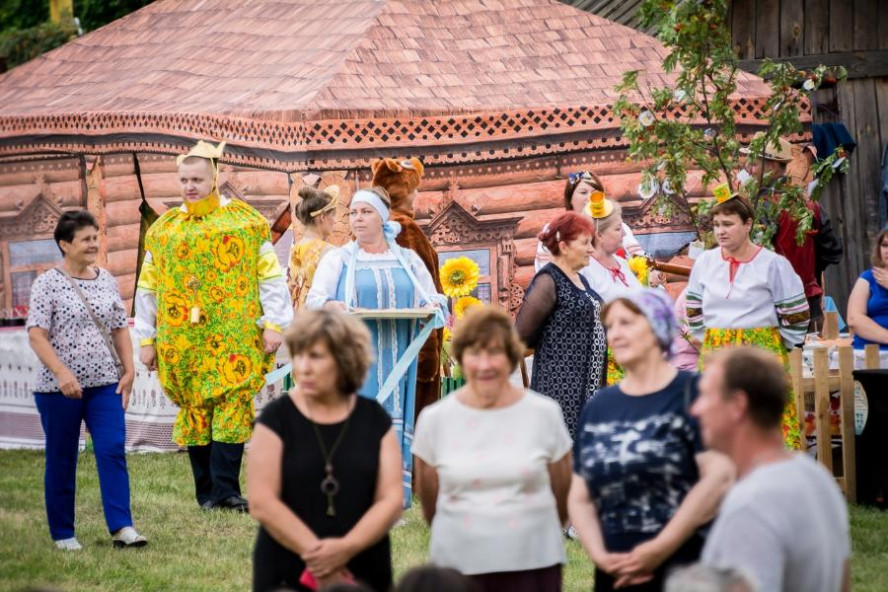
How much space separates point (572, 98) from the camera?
1012 centimetres

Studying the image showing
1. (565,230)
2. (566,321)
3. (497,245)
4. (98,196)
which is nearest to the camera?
(565,230)

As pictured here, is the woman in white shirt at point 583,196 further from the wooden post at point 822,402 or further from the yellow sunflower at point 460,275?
the wooden post at point 822,402

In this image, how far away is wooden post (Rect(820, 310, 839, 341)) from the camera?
9.02m

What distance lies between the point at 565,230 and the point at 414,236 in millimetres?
1544

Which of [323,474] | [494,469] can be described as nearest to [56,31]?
[323,474]

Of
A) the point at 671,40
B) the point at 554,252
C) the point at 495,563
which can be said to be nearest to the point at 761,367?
the point at 495,563

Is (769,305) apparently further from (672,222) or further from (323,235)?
(672,222)

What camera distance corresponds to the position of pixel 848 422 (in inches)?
312

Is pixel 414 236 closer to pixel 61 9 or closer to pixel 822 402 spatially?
pixel 822 402

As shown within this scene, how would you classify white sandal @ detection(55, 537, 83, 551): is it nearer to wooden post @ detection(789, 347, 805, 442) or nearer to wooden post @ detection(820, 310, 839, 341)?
wooden post @ detection(789, 347, 805, 442)

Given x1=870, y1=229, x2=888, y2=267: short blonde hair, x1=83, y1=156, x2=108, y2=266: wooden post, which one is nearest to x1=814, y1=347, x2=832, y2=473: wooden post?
x1=870, y1=229, x2=888, y2=267: short blonde hair

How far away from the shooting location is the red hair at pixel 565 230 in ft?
21.5

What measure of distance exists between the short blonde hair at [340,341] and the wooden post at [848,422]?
4.35 m

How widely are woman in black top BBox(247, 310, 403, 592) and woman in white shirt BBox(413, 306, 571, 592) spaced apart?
0.47 ft
